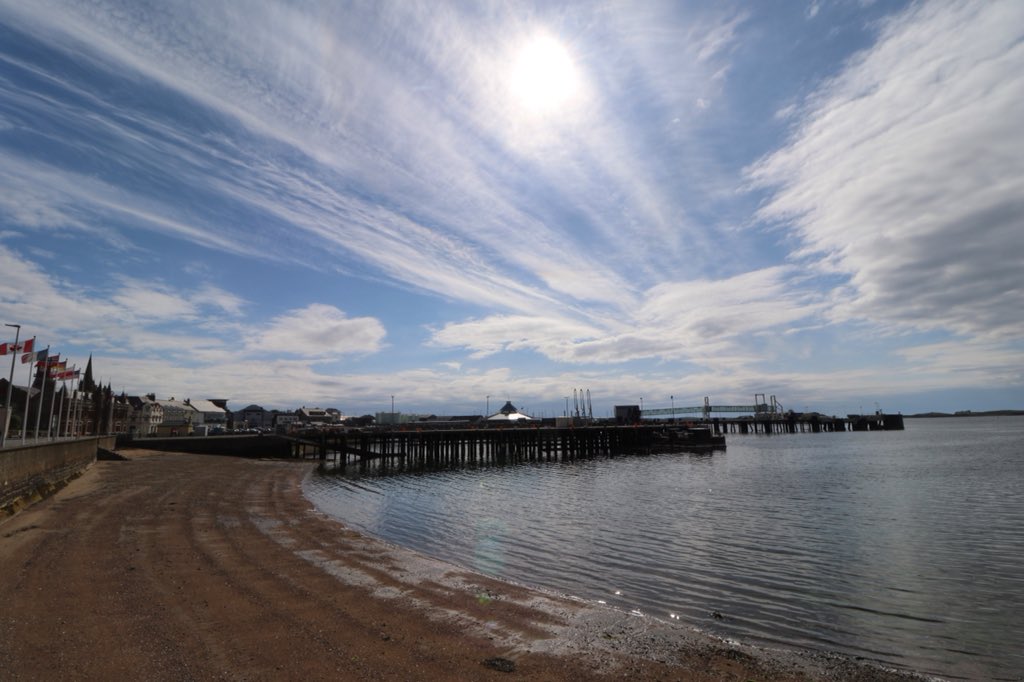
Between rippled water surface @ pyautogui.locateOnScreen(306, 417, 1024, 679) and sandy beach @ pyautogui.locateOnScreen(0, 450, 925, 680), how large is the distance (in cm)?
177

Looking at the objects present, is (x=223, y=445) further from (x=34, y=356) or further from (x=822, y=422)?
(x=822, y=422)

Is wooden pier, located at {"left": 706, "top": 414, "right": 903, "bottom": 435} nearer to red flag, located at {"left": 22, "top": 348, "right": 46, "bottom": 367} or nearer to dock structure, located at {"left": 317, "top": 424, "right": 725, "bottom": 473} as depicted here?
dock structure, located at {"left": 317, "top": 424, "right": 725, "bottom": 473}

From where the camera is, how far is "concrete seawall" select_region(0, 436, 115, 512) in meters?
19.9

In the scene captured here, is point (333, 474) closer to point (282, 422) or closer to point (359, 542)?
point (359, 542)

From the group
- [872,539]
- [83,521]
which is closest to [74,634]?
[83,521]

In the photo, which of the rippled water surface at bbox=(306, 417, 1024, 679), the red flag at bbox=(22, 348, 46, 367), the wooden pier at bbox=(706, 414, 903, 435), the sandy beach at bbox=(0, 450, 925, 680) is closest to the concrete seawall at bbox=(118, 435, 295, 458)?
the rippled water surface at bbox=(306, 417, 1024, 679)

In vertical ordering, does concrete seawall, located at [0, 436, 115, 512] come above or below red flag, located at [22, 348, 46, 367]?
below

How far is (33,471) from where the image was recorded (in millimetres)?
23875

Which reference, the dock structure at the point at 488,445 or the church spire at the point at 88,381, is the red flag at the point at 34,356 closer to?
the dock structure at the point at 488,445

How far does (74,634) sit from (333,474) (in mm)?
41916

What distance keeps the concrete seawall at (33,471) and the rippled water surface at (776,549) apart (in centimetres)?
1261

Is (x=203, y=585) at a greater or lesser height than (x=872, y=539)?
greater

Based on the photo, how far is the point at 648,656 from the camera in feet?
31.0

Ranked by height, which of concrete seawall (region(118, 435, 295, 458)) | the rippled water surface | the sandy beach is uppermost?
concrete seawall (region(118, 435, 295, 458))
